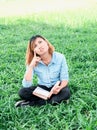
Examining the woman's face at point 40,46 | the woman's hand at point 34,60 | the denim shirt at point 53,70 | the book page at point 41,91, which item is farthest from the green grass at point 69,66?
the woman's face at point 40,46

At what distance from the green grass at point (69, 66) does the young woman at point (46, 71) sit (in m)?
0.17

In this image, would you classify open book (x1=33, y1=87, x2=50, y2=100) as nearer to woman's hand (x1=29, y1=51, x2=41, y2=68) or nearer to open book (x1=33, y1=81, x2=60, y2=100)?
open book (x1=33, y1=81, x2=60, y2=100)

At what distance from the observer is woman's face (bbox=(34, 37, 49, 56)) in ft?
16.5

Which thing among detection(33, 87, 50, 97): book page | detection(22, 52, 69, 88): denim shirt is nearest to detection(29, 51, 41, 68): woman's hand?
detection(22, 52, 69, 88): denim shirt

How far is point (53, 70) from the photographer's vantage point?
5.22m

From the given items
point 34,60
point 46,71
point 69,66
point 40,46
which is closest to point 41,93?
point 46,71

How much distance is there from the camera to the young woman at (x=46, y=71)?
5098 millimetres

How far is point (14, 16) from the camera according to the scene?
14492mm

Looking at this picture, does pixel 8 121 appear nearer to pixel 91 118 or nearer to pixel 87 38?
pixel 91 118

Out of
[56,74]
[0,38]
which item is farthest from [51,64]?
[0,38]

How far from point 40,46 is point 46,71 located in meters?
0.41

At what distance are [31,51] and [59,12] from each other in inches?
384

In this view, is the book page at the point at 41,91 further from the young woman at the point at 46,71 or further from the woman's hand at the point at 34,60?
the woman's hand at the point at 34,60

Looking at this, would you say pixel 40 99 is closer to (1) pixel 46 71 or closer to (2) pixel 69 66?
(1) pixel 46 71
